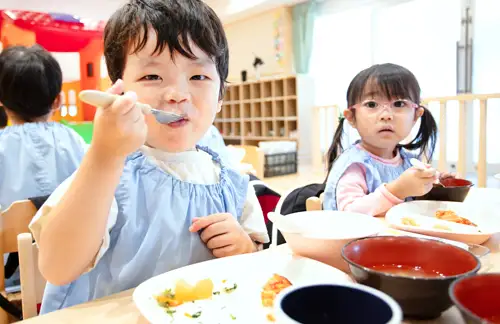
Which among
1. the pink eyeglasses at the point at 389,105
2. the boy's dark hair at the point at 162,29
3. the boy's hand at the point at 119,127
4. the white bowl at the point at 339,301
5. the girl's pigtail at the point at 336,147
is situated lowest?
the white bowl at the point at 339,301

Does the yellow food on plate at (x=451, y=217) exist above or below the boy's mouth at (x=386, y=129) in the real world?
below

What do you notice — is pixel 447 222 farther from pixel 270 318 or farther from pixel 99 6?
pixel 99 6

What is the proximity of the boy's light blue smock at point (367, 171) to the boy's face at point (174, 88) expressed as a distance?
0.66 metres

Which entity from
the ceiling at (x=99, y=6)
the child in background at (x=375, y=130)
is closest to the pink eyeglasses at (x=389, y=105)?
the child in background at (x=375, y=130)

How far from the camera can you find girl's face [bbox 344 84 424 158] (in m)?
1.34

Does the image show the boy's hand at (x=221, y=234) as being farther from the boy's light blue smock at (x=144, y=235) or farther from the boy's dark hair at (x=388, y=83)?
the boy's dark hair at (x=388, y=83)

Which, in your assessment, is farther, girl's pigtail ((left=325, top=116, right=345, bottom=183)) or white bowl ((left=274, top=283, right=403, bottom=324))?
girl's pigtail ((left=325, top=116, right=345, bottom=183))

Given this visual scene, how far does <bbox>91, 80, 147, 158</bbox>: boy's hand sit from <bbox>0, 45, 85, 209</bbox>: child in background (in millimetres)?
1228

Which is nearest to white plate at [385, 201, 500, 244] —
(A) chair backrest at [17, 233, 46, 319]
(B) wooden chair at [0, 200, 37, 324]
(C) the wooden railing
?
(A) chair backrest at [17, 233, 46, 319]

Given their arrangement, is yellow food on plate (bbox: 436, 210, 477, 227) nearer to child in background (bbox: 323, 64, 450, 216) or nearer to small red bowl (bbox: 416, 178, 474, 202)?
small red bowl (bbox: 416, 178, 474, 202)

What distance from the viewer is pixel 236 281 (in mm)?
587

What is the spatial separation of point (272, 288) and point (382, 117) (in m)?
0.93

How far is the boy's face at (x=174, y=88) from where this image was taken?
2.25 ft

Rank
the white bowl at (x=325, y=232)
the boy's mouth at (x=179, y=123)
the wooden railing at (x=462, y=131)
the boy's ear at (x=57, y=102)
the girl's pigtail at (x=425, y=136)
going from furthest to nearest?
the wooden railing at (x=462, y=131)
the boy's ear at (x=57, y=102)
the girl's pigtail at (x=425, y=136)
the boy's mouth at (x=179, y=123)
the white bowl at (x=325, y=232)
